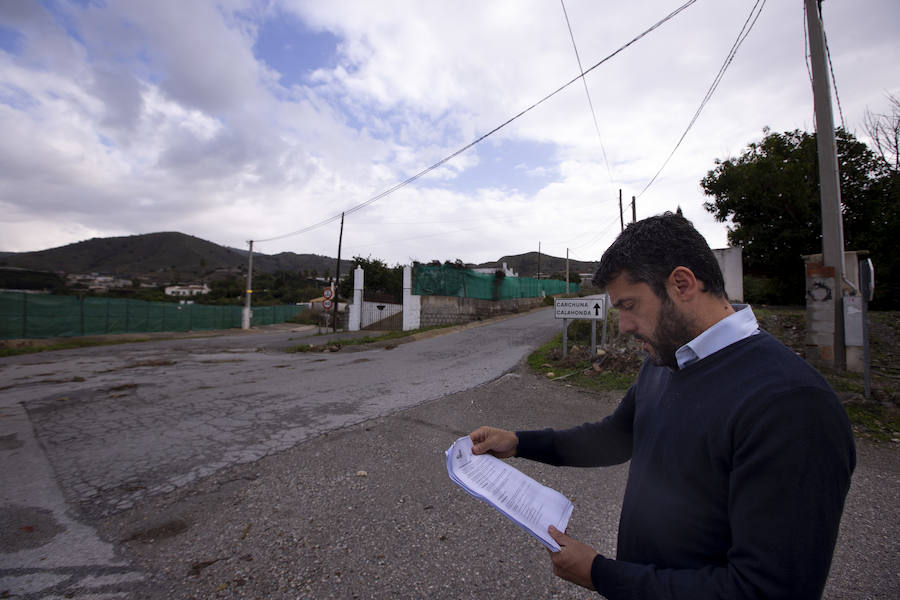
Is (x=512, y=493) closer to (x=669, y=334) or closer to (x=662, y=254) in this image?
(x=669, y=334)

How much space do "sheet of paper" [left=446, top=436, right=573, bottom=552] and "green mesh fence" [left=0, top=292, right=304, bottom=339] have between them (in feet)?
82.8

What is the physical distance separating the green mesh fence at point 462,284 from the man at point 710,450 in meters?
17.2

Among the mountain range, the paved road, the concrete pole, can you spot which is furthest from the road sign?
the mountain range

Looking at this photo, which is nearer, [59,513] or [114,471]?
[59,513]

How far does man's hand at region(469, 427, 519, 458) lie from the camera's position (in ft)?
5.65

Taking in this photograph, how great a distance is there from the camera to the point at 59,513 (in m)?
3.19

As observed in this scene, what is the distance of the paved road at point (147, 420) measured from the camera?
9.64 ft

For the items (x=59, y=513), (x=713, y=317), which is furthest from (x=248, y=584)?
(x=713, y=317)

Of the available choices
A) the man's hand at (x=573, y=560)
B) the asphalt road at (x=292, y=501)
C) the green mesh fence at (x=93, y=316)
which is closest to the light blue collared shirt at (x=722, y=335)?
the man's hand at (x=573, y=560)

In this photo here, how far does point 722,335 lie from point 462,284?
19258mm

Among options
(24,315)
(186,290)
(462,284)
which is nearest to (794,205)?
(462,284)

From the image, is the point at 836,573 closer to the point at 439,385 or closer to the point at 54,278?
the point at 439,385

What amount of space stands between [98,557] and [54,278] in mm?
52213

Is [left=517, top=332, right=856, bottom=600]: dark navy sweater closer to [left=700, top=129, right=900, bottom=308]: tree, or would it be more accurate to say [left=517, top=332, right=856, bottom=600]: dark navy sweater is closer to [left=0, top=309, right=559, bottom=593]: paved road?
[left=0, top=309, right=559, bottom=593]: paved road
